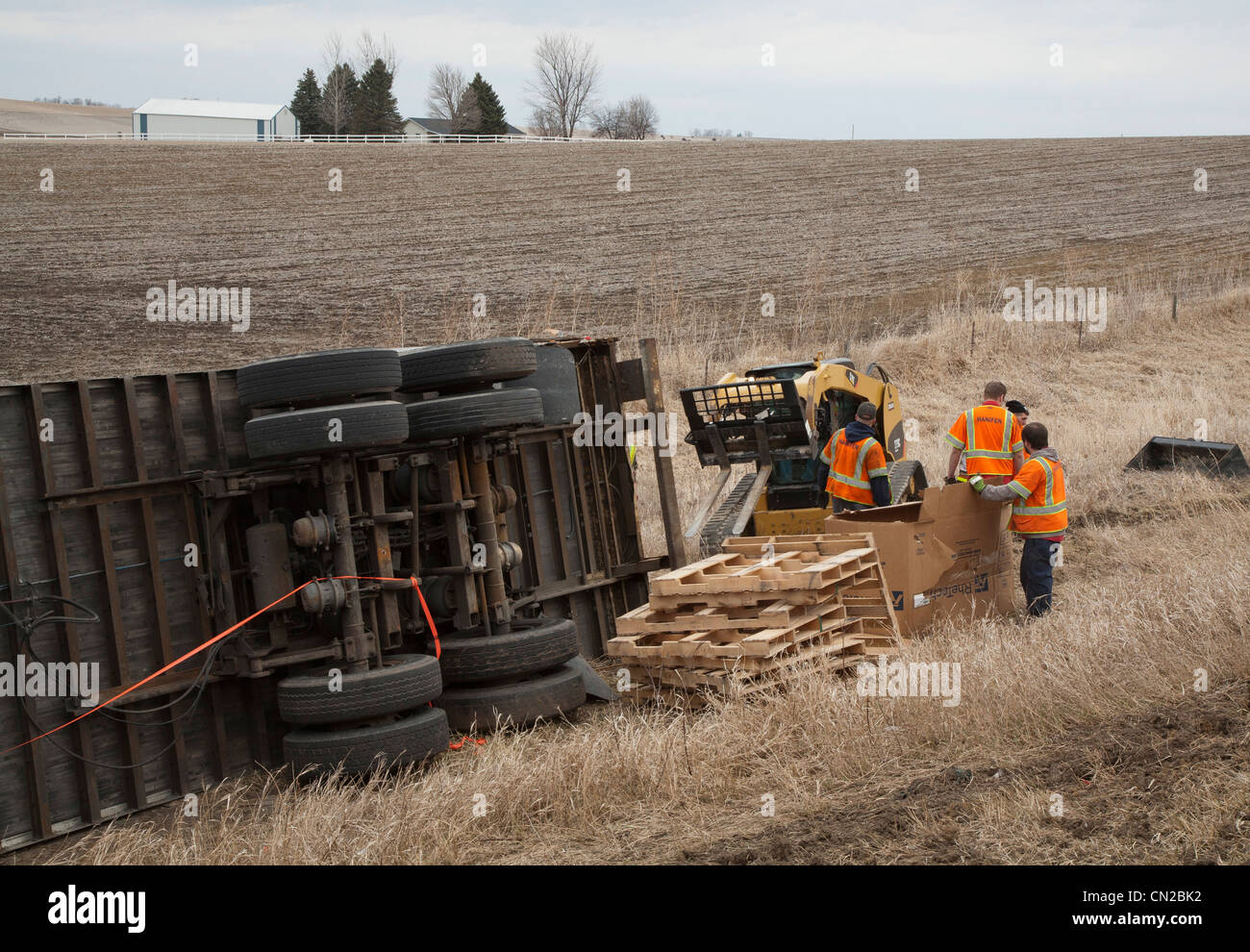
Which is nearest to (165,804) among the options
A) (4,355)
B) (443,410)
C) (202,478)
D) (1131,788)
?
(202,478)

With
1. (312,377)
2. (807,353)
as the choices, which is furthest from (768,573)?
(807,353)

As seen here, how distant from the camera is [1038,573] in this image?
32.7 ft

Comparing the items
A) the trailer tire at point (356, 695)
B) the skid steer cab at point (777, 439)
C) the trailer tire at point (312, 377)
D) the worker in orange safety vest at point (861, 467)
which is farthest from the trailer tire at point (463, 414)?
the worker in orange safety vest at point (861, 467)

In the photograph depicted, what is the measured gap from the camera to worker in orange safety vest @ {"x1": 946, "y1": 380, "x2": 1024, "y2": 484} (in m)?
9.94

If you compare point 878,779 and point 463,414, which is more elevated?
point 463,414

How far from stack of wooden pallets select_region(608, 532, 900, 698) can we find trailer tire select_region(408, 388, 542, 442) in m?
1.62

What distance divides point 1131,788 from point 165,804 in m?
5.44

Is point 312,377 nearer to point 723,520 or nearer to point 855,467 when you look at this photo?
point 723,520

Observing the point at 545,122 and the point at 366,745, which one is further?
the point at 545,122

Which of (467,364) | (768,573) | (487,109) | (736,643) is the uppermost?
(487,109)

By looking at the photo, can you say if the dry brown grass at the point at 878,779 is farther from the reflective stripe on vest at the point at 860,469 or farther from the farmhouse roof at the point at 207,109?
the farmhouse roof at the point at 207,109

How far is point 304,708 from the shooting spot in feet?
23.4

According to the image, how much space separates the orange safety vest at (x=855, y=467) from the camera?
10.3 metres

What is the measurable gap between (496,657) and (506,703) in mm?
315
